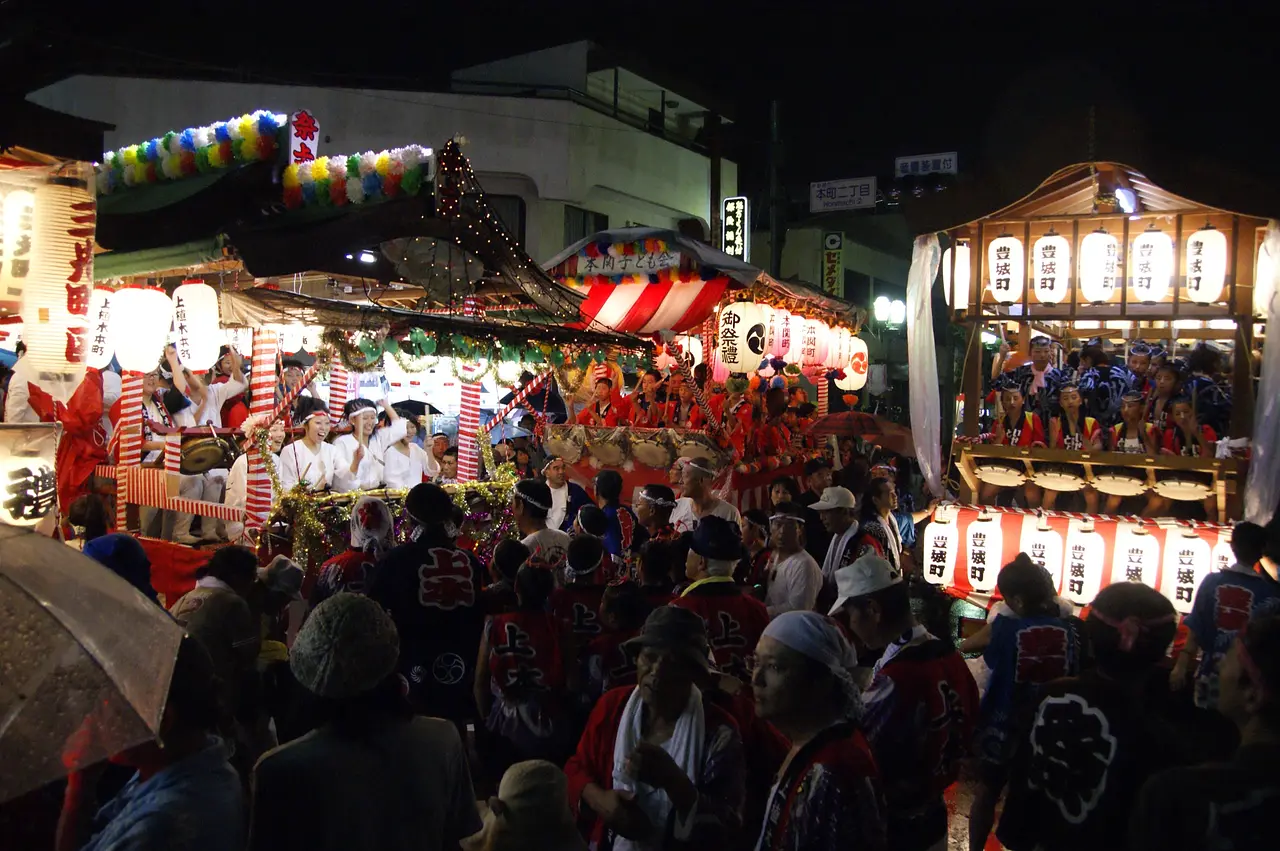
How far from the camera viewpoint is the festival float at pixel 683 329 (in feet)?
44.4

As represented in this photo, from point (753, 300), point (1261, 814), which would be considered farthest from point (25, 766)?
point (753, 300)

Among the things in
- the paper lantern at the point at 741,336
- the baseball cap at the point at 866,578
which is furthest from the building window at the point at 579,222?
the baseball cap at the point at 866,578

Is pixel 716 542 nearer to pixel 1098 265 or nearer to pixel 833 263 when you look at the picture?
pixel 1098 265

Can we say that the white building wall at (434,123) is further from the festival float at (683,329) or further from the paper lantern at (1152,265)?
the paper lantern at (1152,265)

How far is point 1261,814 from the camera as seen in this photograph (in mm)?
2645

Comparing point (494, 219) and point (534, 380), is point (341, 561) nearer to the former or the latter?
point (494, 219)

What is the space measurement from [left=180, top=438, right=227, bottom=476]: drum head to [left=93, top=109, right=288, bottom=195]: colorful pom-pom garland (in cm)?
325

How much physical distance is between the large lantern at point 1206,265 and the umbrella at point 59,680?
29.2 feet

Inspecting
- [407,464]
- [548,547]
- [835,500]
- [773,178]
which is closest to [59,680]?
[548,547]

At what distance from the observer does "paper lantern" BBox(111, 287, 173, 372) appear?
9719 mm

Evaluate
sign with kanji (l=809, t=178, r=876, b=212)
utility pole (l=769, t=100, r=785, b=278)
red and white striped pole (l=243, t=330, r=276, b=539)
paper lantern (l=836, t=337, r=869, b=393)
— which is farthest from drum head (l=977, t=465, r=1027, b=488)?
sign with kanji (l=809, t=178, r=876, b=212)

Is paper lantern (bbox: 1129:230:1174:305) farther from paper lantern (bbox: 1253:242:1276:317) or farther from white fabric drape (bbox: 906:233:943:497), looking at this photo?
white fabric drape (bbox: 906:233:943:497)

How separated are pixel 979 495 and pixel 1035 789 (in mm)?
6432

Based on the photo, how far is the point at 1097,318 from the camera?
9.05 meters
